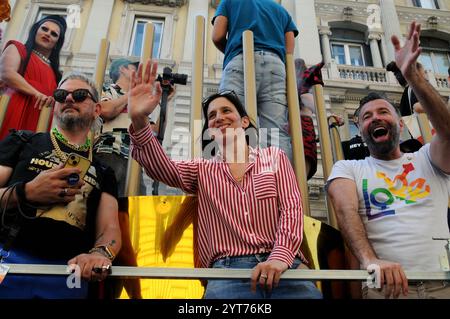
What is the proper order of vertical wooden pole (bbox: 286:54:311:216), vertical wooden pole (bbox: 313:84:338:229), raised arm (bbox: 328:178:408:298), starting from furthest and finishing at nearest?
→ vertical wooden pole (bbox: 313:84:338:229), vertical wooden pole (bbox: 286:54:311:216), raised arm (bbox: 328:178:408:298)

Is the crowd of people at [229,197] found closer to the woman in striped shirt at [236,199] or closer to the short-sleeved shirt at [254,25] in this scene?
the woman in striped shirt at [236,199]

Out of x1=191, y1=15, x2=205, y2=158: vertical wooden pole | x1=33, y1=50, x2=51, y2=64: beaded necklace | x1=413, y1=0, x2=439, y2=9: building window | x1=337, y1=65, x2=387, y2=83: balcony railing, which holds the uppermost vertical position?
x1=413, y1=0, x2=439, y2=9: building window

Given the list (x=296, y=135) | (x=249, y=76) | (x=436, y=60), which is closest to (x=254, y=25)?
(x=249, y=76)

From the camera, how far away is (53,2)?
12.4m

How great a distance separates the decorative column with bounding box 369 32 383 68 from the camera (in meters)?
12.3

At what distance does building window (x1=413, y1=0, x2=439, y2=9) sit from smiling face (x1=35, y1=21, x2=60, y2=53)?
560 inches

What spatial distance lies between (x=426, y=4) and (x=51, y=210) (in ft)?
53.1

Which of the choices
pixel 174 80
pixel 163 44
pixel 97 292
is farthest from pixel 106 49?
pixel 163 44

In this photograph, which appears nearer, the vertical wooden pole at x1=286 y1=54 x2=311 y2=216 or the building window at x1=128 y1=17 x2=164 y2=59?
the vertical wooden pole at x1=286 y1=54 x2=311 y2=216

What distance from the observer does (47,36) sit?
11.8 feet

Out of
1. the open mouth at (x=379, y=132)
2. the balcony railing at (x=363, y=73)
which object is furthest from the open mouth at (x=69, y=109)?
the balcony railing at (x=363, y=73)

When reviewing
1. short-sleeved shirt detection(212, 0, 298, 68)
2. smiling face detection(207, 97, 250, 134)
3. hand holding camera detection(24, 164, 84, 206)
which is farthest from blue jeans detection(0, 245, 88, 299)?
short-sleeved shirt detection(212, 0, 298, 68)

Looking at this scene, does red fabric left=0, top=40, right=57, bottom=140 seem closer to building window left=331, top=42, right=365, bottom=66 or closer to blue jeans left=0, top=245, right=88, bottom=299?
blue jeans left=0, top=245, right=88, bottom=299
